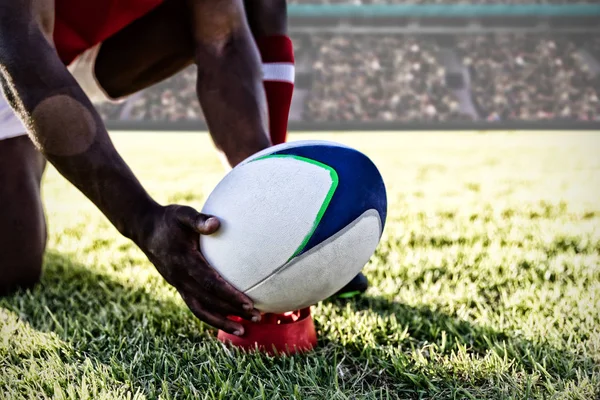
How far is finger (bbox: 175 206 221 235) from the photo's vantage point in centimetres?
119

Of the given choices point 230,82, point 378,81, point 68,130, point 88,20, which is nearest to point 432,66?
point 378,81

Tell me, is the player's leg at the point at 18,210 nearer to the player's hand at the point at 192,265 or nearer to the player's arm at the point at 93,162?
the player's arm at the point at 93,162

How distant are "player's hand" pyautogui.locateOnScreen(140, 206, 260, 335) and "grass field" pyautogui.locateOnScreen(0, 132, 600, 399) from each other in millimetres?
157

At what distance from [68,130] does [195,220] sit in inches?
13.9

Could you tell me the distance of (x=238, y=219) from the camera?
4.19 feet

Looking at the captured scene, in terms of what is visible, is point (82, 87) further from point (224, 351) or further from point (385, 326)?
point (385, 326)

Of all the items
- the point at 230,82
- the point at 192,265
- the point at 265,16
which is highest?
the point at 265,16

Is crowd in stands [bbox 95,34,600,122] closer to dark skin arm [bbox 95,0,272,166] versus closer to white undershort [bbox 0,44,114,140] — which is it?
white undershort [bbox 0,44,114,140]

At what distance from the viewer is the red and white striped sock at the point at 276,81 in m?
2.13

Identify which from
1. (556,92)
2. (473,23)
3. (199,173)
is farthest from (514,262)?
(473,23)

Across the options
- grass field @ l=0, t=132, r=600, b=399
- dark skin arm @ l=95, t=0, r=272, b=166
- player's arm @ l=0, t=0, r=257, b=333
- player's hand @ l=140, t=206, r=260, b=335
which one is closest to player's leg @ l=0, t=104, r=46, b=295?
grass field @ l=0, t=132, r=600, b=399

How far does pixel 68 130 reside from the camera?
1285 mm

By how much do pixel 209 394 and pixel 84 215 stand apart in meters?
2.50

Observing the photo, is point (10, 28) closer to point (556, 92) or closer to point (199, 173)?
point (199, 173)
